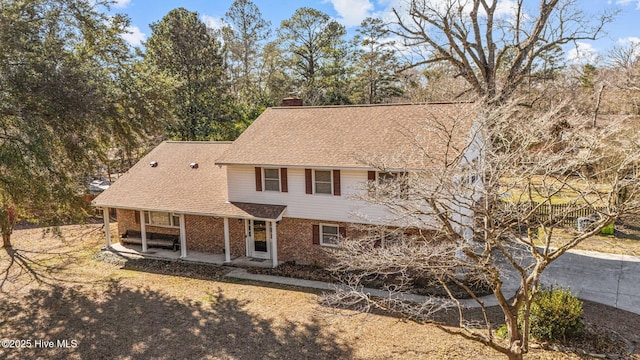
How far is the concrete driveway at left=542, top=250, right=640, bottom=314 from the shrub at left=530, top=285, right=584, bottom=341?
2.09 m

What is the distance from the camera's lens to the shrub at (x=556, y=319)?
402 inches

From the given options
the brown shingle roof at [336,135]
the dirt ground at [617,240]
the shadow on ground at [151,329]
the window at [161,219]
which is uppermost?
the brown shingle roof at [336,135]

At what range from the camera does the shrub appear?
402 inches

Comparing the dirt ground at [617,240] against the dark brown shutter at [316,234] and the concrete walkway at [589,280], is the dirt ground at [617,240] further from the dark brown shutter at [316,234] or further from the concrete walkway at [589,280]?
the dark brown shutter at [316,234]

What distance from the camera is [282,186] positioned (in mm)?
16438

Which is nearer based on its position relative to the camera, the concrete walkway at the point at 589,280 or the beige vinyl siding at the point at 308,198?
the concrete walkway at the point at 589,280

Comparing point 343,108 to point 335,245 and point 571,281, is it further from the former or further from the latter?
point 571,281

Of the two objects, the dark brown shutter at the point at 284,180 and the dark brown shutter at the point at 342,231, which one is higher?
the dark brown shutter at the point at 284,180

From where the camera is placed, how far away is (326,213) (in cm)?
1576

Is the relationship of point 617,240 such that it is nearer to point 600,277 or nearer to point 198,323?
point 600,277

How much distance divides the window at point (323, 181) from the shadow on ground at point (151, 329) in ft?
17.3

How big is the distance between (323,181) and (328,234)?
2221mm

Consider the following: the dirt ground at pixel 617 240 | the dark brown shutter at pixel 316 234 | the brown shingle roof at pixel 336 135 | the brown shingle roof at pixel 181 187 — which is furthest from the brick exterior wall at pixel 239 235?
the dirt ground at pixel 617 240

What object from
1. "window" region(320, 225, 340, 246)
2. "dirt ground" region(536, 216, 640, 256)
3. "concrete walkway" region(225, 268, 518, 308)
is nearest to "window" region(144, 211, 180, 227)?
"concrete walkway" region(225, 268, 518, 308)
